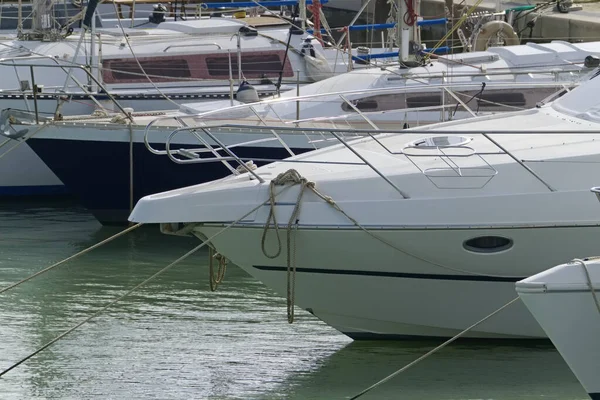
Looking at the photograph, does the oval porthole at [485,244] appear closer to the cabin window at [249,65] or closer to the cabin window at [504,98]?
the cabin window at [504,98]

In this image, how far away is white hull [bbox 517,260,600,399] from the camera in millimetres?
6762

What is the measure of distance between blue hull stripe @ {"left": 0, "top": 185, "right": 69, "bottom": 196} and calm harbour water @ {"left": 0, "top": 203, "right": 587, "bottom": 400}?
192 inches

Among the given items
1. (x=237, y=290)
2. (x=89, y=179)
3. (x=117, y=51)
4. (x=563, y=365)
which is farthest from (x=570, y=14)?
(x=563, y=365)

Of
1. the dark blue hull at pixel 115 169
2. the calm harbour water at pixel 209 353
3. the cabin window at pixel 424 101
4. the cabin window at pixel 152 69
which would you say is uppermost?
the cabin window at pixel 424 101

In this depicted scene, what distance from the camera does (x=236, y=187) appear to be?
28.3 ft

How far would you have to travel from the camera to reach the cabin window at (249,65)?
1733 cm

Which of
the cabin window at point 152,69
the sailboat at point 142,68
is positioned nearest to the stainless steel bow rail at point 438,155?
the sailboat at point 142,68

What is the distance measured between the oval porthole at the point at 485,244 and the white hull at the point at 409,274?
0.04m

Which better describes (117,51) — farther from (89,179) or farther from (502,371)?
(502,371)

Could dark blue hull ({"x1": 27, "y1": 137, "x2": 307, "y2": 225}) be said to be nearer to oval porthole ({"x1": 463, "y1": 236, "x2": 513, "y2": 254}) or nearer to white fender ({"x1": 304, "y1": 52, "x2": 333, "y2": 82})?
white fender ({"x1": 304, "y1": 52, "x2": 333, "y2": 82})

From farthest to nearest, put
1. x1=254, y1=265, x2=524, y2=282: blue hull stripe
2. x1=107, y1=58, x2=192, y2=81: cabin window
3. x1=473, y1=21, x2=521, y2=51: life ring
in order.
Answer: x1=473, y1=21, x2=521, y2=51: life ring < x1=107, y1=58, x2=192, y2=81: cabin window < x1=254, y1=265, x2=524, y2=282: blue hull stripe

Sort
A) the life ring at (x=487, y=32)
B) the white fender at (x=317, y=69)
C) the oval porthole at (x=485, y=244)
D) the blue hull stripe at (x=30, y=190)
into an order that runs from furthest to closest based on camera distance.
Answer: the life ring at (x=487, y=32), the white fender at (x=317, y=69), the blue hull stripe at (x=30, y=190), the oval porthole at (x=485, y=244)

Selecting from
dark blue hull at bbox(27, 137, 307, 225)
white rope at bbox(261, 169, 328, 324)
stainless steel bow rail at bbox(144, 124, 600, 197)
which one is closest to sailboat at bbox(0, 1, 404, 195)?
dark blue hull at bbox(27, 137, 307, 225)

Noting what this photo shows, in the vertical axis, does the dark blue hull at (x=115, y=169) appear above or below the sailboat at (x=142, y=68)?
below
